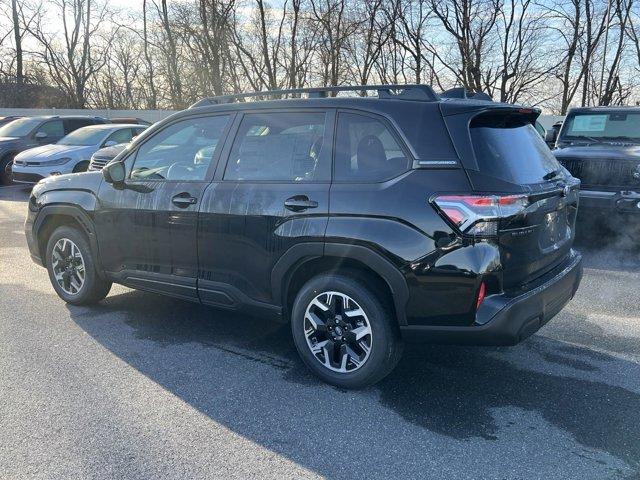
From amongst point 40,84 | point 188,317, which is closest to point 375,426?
point 188,317

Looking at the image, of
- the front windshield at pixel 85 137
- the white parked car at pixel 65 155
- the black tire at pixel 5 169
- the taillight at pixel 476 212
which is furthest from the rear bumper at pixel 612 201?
the black tire at pixel 5 169

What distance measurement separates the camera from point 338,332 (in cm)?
353

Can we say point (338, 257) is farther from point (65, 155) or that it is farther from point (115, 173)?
point (65, 155)

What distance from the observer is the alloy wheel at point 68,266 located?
4973mm

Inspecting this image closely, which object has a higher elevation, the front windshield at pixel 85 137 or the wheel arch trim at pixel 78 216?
the front windshield at pixel 85 137

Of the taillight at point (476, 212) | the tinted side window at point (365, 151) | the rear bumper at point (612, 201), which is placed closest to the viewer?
the taillight at point (476, 212)

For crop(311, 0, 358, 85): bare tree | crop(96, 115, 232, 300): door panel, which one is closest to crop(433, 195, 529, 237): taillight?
crop(96, 115, 232, 300): door panel

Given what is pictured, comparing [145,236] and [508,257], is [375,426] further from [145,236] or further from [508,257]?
[145,236]

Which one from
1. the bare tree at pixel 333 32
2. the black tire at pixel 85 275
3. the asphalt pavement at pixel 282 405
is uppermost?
the bare tree at pixel 333 32

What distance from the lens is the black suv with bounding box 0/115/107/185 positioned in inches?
542

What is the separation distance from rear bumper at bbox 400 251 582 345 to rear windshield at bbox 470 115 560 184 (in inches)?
25.8

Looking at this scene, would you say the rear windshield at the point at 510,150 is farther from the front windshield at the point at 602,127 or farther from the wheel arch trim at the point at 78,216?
the front windshield at the point at 602,127

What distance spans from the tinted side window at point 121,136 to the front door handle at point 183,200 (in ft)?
31.5

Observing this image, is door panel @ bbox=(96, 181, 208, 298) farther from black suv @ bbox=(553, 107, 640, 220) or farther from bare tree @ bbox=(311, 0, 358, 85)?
bare tree @ bbox=(311, 0, 358, 85)
